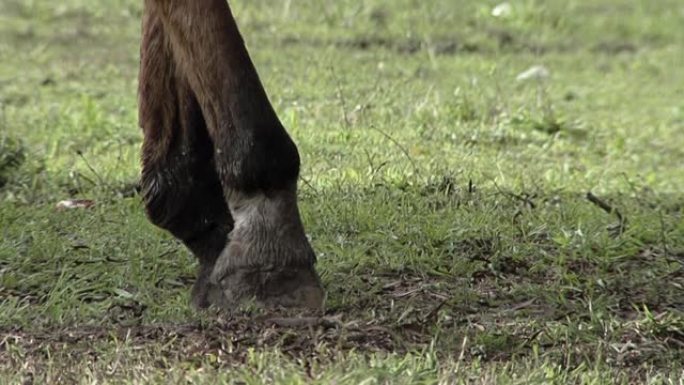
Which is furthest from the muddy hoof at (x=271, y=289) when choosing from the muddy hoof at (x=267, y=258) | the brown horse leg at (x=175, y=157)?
the brown horse leg at (x=175, y=157)

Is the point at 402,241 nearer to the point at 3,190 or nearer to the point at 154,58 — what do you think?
the point at 154,58

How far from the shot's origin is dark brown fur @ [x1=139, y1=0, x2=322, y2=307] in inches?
177

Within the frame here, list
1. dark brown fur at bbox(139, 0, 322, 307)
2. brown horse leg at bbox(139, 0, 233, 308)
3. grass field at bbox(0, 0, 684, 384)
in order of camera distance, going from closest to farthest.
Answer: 1. grass field at bbox(0, 0, 684, 384)
2. dark brown fur at bbox(139, 0, 322, 307)
3. brown horse leg at bbox(139, 0, 233, 308)

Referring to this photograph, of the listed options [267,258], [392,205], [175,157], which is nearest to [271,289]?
[267,258]

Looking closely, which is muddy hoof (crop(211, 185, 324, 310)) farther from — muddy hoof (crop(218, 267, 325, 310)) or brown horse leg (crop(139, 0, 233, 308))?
brown horse leg (crop(139, 0, 233, 308))

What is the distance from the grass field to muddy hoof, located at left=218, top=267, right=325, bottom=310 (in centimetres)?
10

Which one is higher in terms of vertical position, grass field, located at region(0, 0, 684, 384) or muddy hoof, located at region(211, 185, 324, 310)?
muddy hoof, located at region(211, 185, 324, 310)

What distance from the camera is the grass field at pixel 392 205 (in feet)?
13.6

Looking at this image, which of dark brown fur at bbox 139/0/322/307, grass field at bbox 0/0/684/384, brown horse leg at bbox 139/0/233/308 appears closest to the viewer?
grass field at bbox 0/0/684/384

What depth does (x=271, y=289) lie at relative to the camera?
4.50 meters

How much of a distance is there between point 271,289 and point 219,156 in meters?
0.40

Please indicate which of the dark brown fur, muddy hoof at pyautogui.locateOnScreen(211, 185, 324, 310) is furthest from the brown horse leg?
muddy hoof at pyautogui.locateOnScreen(211, 185, 324, 310)

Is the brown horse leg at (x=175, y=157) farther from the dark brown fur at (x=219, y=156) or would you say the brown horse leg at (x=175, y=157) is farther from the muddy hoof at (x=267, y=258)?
the muddy hoof at (x=267, y=258)

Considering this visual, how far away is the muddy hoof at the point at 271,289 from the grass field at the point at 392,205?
0.10 m
